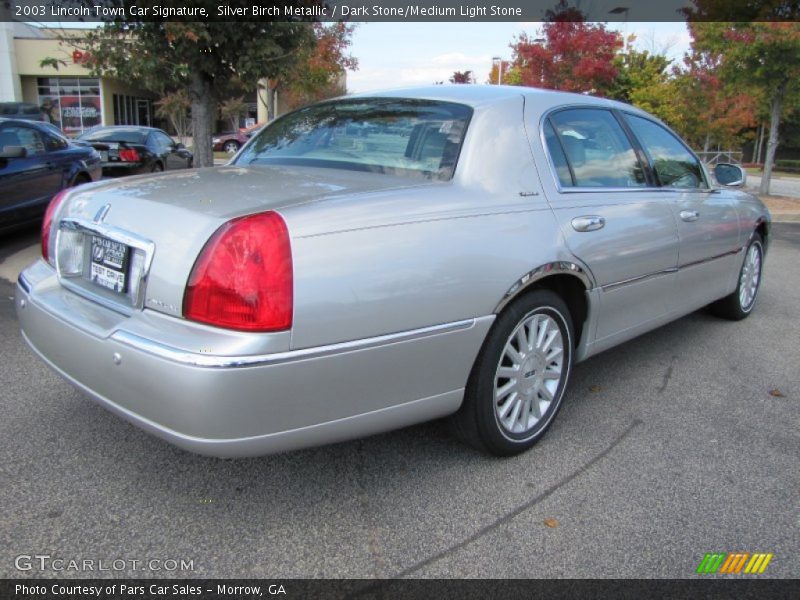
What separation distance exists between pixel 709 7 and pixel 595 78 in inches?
224

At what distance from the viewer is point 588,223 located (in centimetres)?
310

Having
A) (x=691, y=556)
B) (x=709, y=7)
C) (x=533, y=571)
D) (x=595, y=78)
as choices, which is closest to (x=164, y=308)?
(x=533, y=571)

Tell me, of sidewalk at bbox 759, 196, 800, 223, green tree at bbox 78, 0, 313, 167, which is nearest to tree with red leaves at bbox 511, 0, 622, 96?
sidewalk at bbox 759, 196, 800, 223

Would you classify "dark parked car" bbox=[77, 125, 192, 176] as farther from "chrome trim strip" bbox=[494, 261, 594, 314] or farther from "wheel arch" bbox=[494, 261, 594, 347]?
"chrome trim strip" bbox=[494, 261, 594, 314]

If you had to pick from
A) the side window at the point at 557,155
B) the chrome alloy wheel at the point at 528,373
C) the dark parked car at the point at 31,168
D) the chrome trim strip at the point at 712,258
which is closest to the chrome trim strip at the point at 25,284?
the chrome alloy wheel at the point at 528,373

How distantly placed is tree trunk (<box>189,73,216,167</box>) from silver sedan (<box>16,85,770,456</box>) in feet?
12.9

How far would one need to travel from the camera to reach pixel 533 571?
223 centimetres

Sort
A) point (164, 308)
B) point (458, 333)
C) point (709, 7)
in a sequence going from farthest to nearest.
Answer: point (709, 7) < point (458, 333) < point (164, 308)

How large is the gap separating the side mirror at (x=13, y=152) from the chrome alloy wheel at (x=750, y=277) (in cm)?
729

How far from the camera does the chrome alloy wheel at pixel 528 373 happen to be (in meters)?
2.85

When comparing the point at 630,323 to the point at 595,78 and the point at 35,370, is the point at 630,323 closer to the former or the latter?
the point at 35,370

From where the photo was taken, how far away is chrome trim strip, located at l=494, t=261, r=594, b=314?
2656 millimetres

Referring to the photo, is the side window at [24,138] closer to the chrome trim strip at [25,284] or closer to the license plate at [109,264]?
the chrome trim strip at [25,284]

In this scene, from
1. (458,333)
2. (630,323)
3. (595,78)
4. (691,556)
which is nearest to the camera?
(691,556)
